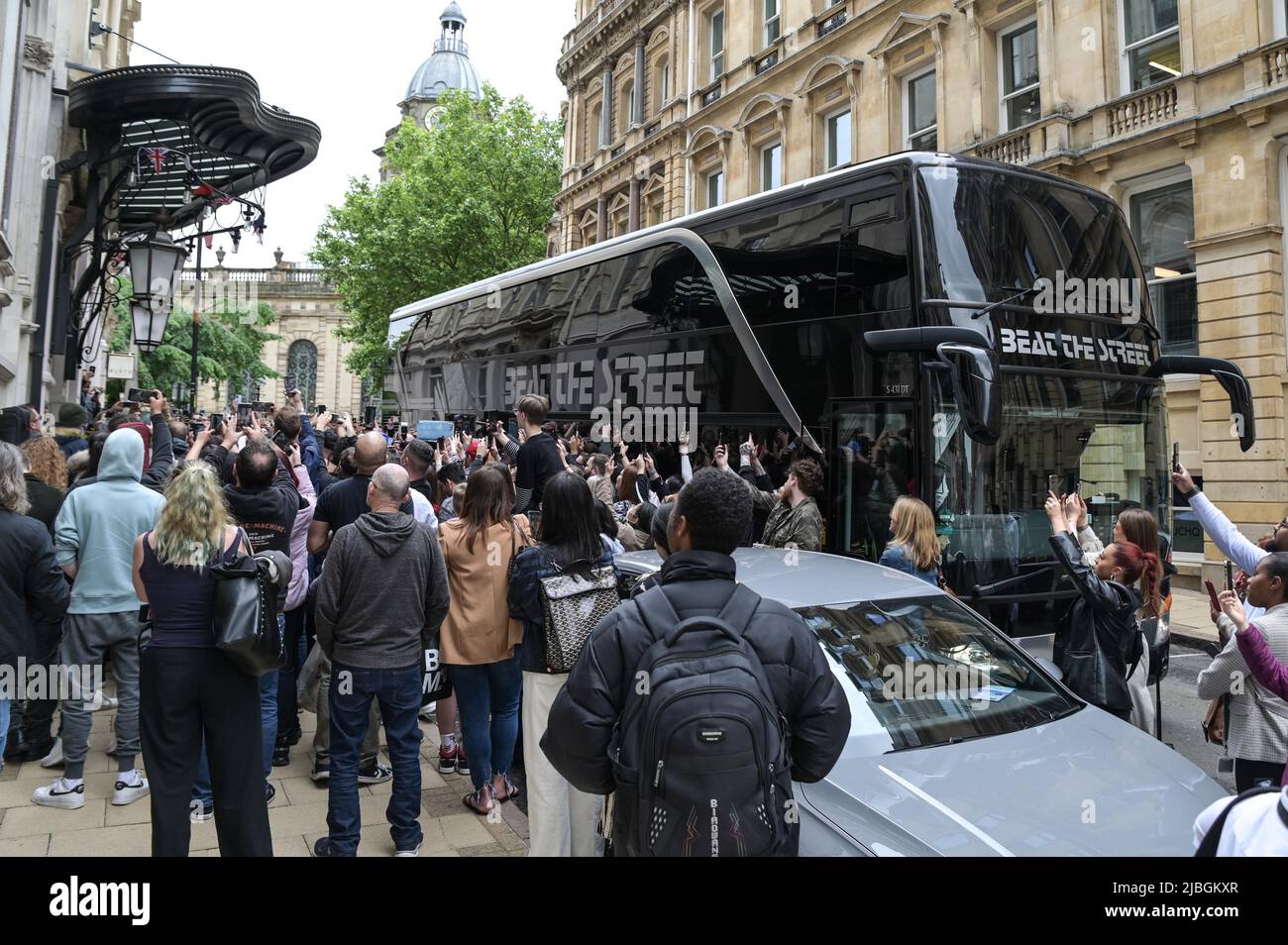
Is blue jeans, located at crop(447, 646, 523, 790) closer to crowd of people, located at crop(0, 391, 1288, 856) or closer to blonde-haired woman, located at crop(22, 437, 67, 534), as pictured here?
crowd of people, located at crop(0, 391, 1288, 856)

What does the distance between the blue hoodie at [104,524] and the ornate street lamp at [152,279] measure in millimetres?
6616

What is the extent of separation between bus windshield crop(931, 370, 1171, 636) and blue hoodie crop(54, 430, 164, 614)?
16.8ft

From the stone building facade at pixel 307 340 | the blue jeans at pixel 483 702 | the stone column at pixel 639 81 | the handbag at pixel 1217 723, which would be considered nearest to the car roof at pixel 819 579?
the blue jeans at pixel 483 702

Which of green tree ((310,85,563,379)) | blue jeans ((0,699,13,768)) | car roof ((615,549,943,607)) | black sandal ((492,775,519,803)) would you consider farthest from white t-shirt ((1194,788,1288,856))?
green tree ((310,85,563,379))

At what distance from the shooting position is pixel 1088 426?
275 inches

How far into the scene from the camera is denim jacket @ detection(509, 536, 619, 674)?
157 inches

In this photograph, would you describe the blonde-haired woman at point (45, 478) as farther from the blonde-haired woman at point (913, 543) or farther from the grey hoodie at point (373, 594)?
the blonde-haired woman at point (913, 543)

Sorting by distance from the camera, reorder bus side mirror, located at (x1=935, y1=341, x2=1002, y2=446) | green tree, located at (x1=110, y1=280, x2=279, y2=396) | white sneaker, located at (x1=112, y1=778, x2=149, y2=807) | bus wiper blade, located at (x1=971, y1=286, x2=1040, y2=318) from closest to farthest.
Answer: white sneaker, located at (x1=112, y1=778, x2=149, y2=807) < bus side mirror, located at (x1=935, y1=341, x2=1002, y2=446) < bus wiper blade, located at (x1=971, y1=286, x2=1040, y2=318) < green tree, located at (x1=110, y1=280, x2=279, y2=396)

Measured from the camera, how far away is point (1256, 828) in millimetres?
1558

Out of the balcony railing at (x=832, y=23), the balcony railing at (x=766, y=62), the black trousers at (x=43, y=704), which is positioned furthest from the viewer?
the balcony railing at (x=766, y=62)

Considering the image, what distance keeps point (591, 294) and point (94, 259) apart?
6.81m

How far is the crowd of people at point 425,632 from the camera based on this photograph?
2.48 m

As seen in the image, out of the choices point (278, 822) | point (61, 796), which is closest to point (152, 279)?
point (61, 796)

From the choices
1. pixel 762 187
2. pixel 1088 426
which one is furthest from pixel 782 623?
pixel 762 187
